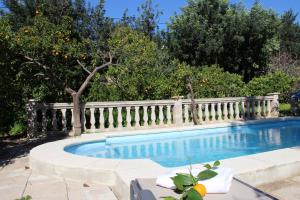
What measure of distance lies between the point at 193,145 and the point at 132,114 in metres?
2.71

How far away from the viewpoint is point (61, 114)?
11.3m

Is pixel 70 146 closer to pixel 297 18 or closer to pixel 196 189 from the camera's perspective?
pixel 196 189

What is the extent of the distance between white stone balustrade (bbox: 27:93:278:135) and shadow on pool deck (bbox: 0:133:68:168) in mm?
334

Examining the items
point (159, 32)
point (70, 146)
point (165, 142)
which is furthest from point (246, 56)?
point (70, 146)

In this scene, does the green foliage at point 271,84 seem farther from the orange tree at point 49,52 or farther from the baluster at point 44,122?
the baluster at point 44,122

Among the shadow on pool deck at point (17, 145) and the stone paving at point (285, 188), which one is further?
the shadow on pool deck at point (17, 145)

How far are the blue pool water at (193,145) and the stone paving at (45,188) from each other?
2.30m

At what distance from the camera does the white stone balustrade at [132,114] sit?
34.8ft

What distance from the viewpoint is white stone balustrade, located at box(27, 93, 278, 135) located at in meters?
10.6

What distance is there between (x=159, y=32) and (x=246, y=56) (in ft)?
21.3

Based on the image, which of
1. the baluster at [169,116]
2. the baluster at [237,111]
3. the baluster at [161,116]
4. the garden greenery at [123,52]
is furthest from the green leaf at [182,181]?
the baluster at [237,111]

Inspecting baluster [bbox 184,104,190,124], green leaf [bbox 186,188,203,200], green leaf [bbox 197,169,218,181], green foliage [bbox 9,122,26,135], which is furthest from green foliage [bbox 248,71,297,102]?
green leaf [bbox 186,188,203,200]

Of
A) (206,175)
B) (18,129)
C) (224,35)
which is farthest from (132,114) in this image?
(224,35)

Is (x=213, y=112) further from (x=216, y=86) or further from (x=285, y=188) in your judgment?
(x=285, y=188)
